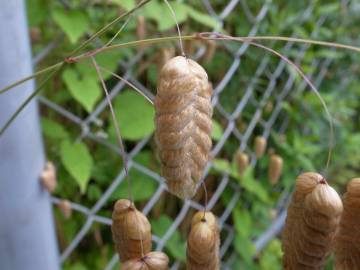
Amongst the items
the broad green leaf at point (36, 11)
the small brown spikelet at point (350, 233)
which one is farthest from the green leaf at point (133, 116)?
the small brown spikelet at point (350, 233)

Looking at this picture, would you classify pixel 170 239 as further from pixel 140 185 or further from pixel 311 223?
pixel 311 223

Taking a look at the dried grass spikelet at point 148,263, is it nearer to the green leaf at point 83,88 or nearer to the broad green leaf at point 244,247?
the green leaf at point 83,88

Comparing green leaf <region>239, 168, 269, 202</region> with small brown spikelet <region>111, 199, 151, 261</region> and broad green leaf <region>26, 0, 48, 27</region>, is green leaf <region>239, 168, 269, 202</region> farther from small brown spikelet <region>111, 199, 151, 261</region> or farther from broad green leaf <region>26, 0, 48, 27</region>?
small brown spikelet <region>111, 199, 151, 261</region>

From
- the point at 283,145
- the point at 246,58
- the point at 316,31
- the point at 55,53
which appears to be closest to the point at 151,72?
the point at 55,53

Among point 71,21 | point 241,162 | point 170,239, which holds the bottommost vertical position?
point 170,239

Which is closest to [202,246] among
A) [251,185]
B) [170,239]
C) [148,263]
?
[148,263]

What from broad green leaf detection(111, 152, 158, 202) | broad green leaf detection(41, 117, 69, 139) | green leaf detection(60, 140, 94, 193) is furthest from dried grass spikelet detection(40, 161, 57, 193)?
broad green leaf detection(111, 152, 158, 202)
